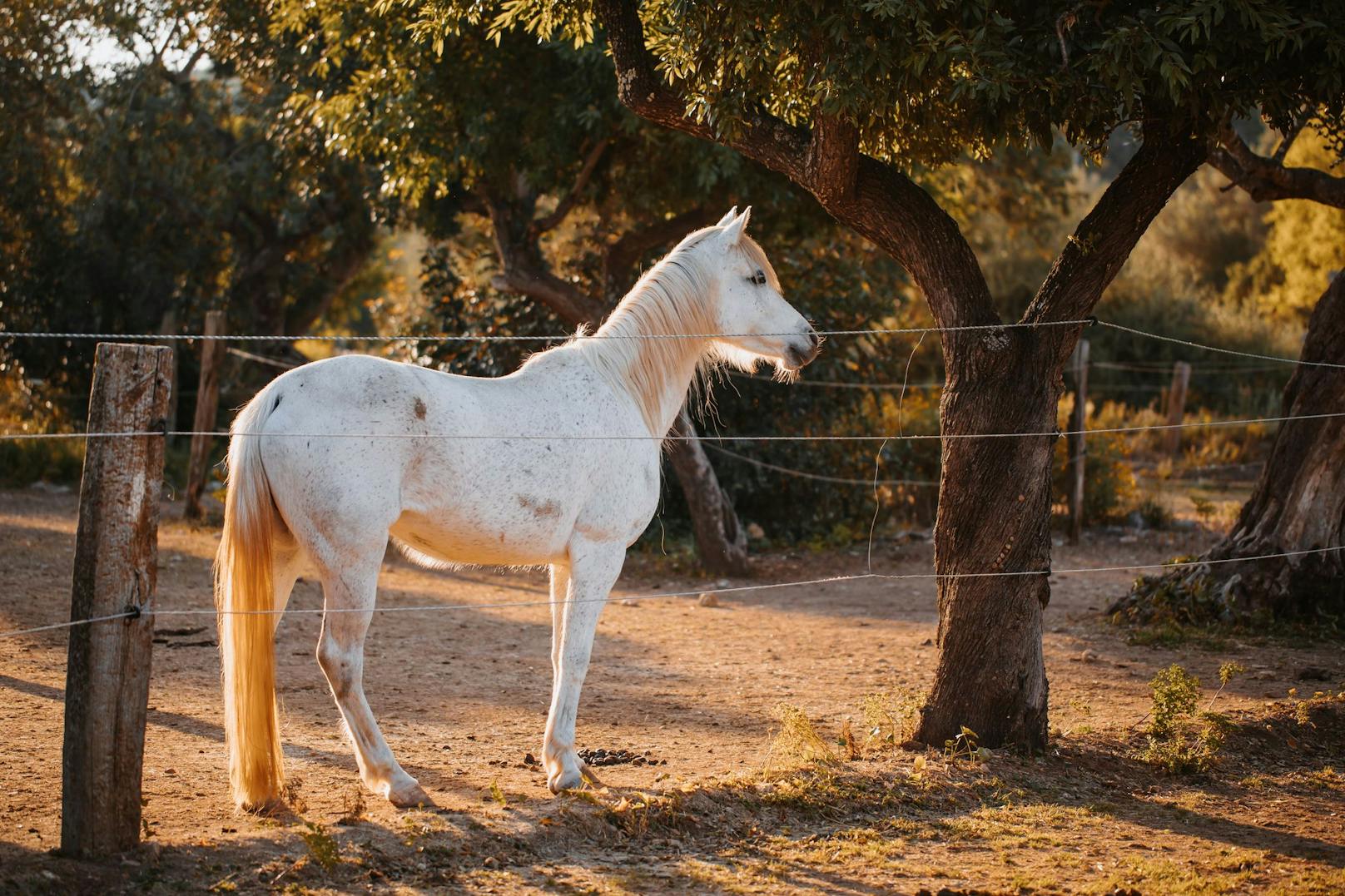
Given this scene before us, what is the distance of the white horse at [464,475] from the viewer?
412 cm

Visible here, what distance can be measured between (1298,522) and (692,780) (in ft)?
17.5

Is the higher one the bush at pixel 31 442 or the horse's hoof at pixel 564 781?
the bush at pixel 31 442

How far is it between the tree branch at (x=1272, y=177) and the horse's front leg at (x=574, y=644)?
5085mm

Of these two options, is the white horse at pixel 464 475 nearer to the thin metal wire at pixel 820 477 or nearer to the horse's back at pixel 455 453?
the horse's back at pixel 455 453

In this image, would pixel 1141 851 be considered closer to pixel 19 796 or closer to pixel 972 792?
pixel 972 792

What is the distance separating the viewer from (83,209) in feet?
49.0

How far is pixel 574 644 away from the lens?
15.6 ft

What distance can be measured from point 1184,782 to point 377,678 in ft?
13.8

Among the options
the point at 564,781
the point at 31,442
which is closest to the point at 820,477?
the point at 564,781

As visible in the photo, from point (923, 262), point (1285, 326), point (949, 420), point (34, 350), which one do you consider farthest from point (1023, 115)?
point (1285, 326)

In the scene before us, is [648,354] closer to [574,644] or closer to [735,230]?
[735,230]

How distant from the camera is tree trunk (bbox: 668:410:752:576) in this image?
10.3 metres

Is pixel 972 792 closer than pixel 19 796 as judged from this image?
No

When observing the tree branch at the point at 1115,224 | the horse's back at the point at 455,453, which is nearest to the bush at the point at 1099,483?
the tree branch at the point at 1115,224
